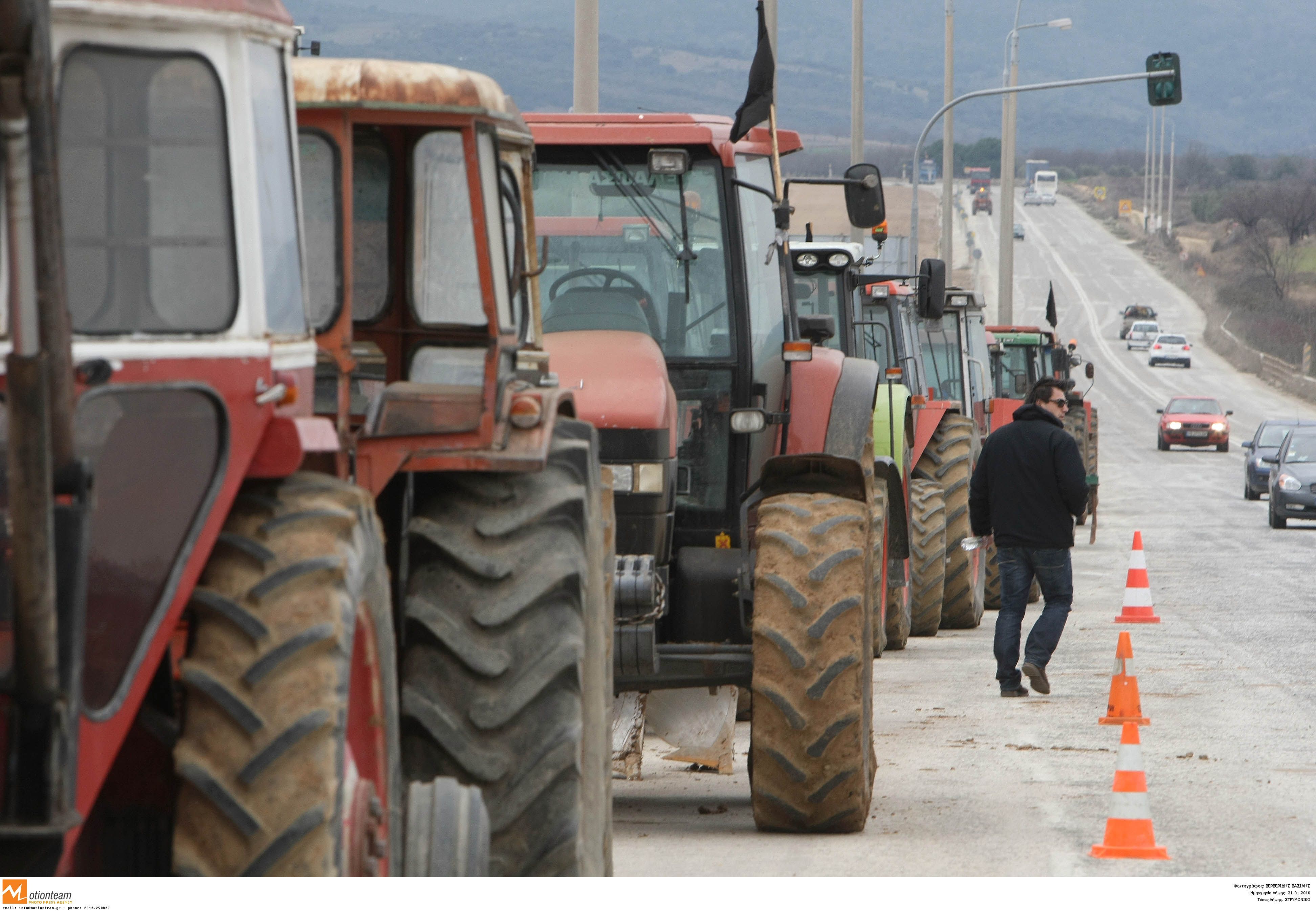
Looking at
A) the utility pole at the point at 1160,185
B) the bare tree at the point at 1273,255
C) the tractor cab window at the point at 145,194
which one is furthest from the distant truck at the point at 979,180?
the tractor cab window at the point at 145,194

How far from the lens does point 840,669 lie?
7699 millimetres

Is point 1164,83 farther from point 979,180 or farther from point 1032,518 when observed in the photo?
point 979,180

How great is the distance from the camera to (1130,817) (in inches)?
295

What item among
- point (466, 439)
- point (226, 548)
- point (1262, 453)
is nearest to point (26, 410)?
point (226, 548)

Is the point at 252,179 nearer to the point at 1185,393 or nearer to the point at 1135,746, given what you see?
the point at 1135,746

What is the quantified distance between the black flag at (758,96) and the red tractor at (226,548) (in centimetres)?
342

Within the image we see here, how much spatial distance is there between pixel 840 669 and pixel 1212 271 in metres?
111

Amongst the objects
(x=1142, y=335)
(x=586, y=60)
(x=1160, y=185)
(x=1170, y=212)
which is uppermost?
(x=1160, y=185)

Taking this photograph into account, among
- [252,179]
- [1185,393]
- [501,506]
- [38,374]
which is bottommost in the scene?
[1185,393]

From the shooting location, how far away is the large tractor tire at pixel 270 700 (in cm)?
357

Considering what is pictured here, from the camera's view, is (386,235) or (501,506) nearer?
(501,506)

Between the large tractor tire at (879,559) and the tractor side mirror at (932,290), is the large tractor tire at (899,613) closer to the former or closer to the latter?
the tractor side mirror at (932,290)

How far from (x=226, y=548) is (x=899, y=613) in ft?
38.1

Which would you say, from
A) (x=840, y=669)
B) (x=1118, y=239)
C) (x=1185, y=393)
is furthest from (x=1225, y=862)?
(x=1118, y=239)
